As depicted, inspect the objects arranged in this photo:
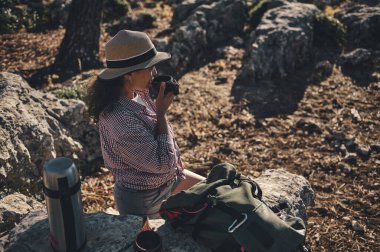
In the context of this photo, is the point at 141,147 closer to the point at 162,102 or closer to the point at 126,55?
the point at 162,102

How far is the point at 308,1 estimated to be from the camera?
14164mm

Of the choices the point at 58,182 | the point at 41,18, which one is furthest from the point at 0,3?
the point at 58,182

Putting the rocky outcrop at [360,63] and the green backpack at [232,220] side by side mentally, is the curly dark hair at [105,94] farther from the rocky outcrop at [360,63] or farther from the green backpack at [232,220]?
the rocky outcrop at [360,63]

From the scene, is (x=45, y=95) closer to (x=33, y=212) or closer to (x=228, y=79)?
(x=33, y=212)

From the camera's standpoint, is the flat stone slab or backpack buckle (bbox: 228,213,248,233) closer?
backpack buckle (bbox: 228,213,248,233)

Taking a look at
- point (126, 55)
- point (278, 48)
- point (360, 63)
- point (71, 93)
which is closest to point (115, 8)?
point (278, 48)

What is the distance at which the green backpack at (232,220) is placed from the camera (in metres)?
2.87

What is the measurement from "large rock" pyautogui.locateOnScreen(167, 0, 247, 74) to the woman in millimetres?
6014

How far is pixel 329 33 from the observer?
10344mm

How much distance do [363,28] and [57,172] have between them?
9.89 meters

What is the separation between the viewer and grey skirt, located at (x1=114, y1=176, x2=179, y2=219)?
12.7 feet

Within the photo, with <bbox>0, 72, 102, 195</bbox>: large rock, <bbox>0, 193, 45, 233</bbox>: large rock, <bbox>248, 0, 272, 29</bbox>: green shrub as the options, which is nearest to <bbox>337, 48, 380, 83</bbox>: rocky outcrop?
<bbox>248, 0, 272, 29</bbox>: green shrub

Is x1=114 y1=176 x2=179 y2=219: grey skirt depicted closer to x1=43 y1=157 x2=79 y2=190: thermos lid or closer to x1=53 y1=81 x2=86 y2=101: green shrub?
x1=43 y1=157 x2=79 y2=190: thermos lid

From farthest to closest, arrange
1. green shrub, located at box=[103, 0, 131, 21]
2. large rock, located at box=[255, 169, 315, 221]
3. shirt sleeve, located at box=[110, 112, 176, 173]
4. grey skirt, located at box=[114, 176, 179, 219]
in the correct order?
green shrub, located at box=[103, 0, 131, 21] → large rock, located at box=[255, 169, 315, 221] → grey skirt, located at box=[114, 176, 179, 219] → shirt sleeve, located at box=[110, 112, 176, 173]
